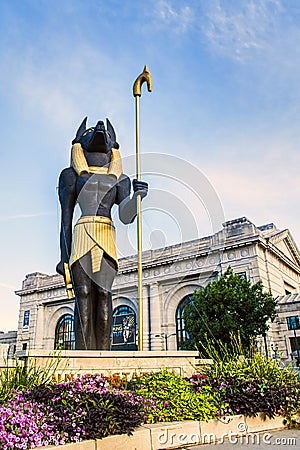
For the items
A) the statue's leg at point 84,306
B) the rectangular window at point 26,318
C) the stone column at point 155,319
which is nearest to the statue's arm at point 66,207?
the statue's leg at point 84,306

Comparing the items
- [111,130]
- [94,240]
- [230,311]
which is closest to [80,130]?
[111,130]

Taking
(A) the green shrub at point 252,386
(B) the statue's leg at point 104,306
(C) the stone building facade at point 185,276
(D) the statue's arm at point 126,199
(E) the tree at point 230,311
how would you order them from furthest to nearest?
(C) the stone building facade at point 185,276
(E) the tree at point 230,311
(D) the statue's arm at point 126,199
(B) the statue's leg at point 104,306
(A) the green shrub at point 252,386

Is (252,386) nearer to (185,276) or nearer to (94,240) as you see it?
(94,240)

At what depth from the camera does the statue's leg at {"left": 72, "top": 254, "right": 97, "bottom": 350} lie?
6.81 meters

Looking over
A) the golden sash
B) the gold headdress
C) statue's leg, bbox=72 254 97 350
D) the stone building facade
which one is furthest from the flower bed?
the stone building facade

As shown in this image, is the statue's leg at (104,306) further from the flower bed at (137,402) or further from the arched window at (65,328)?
the arched window at (65,328)

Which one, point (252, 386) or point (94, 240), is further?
point (94, 240)

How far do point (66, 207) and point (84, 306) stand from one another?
1.96 meters

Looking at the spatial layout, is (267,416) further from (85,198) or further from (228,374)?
(85,198)

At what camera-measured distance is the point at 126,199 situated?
7.77 meters

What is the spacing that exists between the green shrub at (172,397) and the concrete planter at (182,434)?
20cm

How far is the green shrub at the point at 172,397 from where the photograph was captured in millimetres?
5008

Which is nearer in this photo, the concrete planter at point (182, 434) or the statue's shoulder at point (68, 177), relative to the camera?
the concrete planter at point (182, 434)

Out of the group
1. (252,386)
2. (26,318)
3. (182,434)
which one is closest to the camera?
(182,434)
